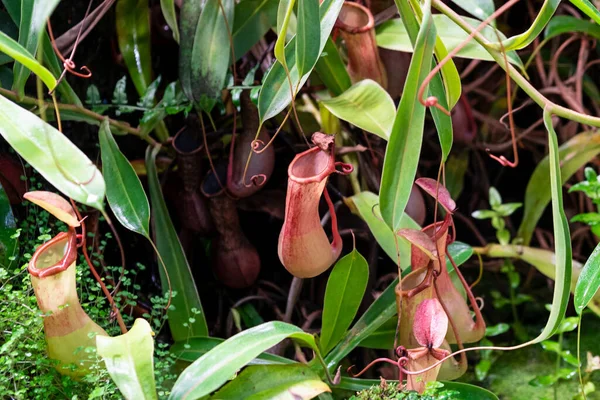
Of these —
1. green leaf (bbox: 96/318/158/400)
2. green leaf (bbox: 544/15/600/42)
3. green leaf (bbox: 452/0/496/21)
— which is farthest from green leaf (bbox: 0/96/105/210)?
green leaf (bbox: 544/15/600/42)

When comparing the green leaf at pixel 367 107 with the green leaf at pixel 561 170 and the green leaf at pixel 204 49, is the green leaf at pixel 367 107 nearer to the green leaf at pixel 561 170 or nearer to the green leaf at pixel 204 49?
the green leaf at pixel 204 49

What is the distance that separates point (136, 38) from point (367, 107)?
0.55 m

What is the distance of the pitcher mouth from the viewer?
81cm

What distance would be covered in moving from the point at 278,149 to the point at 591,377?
0.84 m

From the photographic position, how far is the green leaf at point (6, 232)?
1002 millimetres

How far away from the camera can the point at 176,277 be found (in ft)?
3.65

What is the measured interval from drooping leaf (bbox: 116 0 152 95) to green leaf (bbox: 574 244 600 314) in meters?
0.91

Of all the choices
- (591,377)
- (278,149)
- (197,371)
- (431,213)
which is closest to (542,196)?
(431,213)

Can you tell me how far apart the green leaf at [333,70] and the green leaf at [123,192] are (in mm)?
398

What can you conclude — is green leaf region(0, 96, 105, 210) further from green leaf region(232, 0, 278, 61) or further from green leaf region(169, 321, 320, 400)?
green leaf region(232, 0, 278, 61)

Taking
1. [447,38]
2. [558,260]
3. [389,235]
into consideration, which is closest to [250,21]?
[447,38]

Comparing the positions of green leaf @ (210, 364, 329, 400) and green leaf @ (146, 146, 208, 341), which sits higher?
green leaf @ (146, 146, 208, 341)

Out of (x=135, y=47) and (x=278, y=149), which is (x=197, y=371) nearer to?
(x=278, y=149)

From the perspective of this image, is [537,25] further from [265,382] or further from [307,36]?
[265,382]
